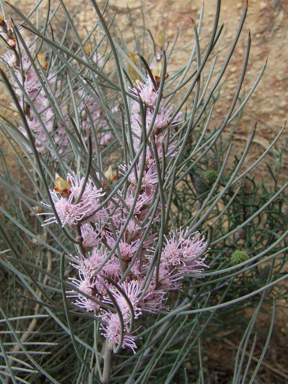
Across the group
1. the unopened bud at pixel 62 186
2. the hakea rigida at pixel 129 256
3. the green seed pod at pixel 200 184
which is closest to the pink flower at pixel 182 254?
the hakea rigida at pixel 129 256

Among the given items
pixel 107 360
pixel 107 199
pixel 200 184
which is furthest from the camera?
pixel 200 184

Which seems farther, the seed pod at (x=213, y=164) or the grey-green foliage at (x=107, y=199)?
the seed pod at (x=213, y=164)

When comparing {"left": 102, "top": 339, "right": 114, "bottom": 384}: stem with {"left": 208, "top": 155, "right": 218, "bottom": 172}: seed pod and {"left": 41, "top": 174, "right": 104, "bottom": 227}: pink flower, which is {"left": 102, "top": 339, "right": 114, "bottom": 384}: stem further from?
{"left": 208, "top": 155, "right": 218, "bottom": 172}: seed pod

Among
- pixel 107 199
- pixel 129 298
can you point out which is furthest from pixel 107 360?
pixel 107 199

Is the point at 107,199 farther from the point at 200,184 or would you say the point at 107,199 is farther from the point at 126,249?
the point at 200,184

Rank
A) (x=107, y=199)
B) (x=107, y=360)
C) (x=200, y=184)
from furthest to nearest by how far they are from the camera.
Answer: (x=200, y=184), (x=107, y=360), (x=107, y=199)

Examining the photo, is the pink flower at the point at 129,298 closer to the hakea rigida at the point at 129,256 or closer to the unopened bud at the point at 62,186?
the hakea rigida at the point at 129,256

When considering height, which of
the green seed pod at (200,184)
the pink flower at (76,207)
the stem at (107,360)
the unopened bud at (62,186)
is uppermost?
the unopened bud at (62,186)

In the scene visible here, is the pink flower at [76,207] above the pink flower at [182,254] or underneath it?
above

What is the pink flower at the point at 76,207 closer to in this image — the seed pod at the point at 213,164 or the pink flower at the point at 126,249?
the pink flower at the point at 126,249
